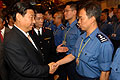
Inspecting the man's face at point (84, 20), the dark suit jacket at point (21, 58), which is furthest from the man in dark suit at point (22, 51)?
the man's face at point (84, 20)

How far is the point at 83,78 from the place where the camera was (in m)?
1.57

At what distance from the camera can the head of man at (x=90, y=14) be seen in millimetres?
1435

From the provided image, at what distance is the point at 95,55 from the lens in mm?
1400

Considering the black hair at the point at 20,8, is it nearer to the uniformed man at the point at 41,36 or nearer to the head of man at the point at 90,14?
the head of man at the point at 90,14

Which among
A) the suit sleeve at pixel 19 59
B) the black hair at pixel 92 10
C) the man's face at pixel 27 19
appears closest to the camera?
the suit sleeve at pixel 19 59

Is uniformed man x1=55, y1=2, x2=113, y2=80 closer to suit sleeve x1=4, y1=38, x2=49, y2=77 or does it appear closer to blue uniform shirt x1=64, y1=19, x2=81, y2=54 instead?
suit sleeve x1=4, y1=38, x2=49, y2=77

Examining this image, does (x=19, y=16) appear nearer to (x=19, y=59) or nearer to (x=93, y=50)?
(x=19, y=59)

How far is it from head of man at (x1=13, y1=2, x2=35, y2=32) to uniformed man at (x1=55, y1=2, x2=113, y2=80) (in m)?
0.65

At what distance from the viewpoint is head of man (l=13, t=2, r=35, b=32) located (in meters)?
1.31

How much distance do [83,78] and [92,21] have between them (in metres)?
0.75

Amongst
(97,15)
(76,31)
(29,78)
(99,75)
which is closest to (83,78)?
(99,75)

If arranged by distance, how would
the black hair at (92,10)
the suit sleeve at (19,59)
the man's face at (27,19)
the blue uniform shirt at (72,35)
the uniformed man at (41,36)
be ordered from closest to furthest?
the suit sleeve at (19,59), the man's face at (27,19), the black hair at (92,10), the uniformed man at (41,36), the blue uniform shirt at (72,35)

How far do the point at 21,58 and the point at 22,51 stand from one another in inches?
2.9

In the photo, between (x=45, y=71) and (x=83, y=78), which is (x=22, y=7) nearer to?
(x=45, y=71)
